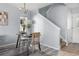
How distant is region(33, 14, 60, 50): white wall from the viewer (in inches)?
79.2

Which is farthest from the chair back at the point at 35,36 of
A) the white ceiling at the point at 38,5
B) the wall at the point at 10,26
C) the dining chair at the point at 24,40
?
the white ceiling at the point at 38,5

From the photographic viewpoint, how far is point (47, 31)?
6.64 ft

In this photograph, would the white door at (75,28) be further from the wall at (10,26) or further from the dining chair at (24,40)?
the wall at (10,26)

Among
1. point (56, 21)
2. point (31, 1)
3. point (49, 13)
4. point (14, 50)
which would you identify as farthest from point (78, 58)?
point (31, 1)

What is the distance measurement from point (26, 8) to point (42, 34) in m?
0.49

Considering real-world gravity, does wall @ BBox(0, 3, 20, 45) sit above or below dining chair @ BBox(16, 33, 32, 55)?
above

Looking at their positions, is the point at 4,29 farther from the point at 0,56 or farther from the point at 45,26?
the point at 45,26

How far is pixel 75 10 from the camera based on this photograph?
200 cm

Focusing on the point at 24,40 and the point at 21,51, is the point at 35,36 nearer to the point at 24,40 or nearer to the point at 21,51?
the point at 24,40

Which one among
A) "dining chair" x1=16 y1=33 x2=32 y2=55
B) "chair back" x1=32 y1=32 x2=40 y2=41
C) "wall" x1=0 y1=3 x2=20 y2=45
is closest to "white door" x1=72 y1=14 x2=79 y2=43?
"chair back" x1=32 y1=32 x2=40 y2=41

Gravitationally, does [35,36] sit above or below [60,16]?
below

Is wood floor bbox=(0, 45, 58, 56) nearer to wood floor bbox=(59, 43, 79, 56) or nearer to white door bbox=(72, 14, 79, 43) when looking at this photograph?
wood floor bbox=(59, 43, 79, 56)

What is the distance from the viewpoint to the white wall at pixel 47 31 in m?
2.01

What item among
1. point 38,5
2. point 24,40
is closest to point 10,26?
point 24,40
